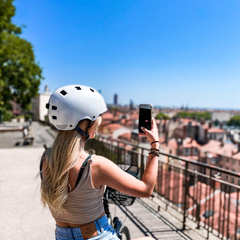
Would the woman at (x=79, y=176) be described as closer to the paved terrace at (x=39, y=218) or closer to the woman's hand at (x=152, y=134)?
the woman's hand at (x=152, y=134)

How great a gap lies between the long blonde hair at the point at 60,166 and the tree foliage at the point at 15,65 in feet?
53.0

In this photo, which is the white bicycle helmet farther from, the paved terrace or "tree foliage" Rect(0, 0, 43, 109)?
"tree foliage" Rect(0, 0, 43, 109)

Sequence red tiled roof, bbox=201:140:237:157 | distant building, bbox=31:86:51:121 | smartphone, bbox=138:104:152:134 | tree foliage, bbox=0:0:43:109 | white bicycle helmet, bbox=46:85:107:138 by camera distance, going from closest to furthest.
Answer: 1. white bicycle helmet, bbox=46:85:107:138
2. smartphone, bbox=138:104:152:134
3. tree foliage, bbox=0:0:43:109
4. distant building, bbox=31:86:51:121
5. red tiled roof, bbox=201:140:237:157

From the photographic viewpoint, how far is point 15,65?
1856 centimetres

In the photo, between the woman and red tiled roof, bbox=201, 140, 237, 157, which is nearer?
the woman

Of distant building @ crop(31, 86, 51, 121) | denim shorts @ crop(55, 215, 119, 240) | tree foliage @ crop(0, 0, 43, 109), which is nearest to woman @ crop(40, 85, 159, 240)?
denim shorts @ crop(55, 215, 119, 240)

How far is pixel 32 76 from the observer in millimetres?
21234

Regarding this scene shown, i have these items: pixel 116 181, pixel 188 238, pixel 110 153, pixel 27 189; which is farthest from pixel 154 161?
pixel 110 153

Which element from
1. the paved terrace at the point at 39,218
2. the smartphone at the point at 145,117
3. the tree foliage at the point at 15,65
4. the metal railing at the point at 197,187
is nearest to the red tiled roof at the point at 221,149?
the tree foliage at the point at 15,65

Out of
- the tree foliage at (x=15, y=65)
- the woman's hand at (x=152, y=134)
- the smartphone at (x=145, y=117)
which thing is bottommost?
the woman's hand at (x=152, y=134)

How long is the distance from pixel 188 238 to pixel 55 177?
A: 2711 mm

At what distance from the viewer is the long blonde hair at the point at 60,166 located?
4.42 ft

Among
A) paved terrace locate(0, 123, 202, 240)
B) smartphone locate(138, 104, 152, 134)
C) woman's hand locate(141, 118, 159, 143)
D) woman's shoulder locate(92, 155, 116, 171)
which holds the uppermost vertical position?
smartphone locate(138, 104, 152, 134)

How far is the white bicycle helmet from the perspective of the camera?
147 centimetres
